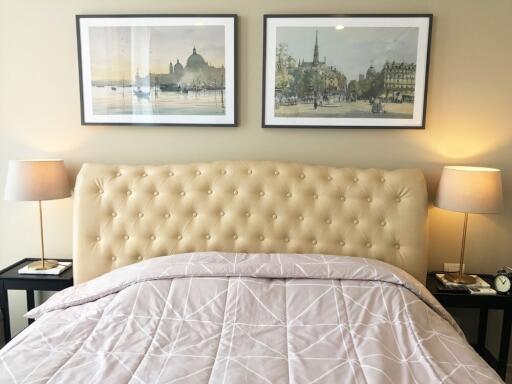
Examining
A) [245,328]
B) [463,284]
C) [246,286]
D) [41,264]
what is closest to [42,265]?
[41,264]

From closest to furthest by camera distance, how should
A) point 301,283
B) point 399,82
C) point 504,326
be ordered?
1. point 301,283
2. point 504,326
3. point 399,82

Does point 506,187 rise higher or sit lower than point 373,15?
lower

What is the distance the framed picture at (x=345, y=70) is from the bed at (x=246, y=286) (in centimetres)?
34

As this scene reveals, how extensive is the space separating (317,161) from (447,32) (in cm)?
105

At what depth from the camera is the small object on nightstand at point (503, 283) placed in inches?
88.3

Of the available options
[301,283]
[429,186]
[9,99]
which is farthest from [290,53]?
[9,99]

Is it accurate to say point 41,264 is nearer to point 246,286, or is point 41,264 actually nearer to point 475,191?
point 246,286

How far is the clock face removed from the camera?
2245mm

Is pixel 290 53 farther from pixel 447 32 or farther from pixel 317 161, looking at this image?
pixel 447 32

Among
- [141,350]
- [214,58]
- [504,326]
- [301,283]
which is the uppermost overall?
[214,58]

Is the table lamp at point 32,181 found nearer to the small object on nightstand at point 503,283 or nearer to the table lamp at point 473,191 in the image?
the table lamp at point 473,191

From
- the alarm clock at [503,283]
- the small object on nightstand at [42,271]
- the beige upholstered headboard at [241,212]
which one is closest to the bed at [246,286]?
the beige upholstered headboard at [241,212]

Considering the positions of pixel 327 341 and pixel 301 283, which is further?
pixel 301 283

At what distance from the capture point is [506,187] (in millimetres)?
2516
